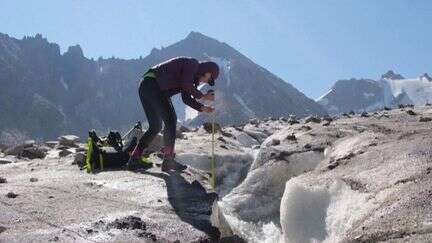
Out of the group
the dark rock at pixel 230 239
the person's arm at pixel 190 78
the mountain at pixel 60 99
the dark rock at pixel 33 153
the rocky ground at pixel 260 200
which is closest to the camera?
the rocky ground at pixel 260 200

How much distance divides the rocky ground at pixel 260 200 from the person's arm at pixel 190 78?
1652 millimetres

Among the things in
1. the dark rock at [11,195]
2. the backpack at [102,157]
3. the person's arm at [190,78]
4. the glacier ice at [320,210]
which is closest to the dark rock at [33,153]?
the backpack at [102,157]

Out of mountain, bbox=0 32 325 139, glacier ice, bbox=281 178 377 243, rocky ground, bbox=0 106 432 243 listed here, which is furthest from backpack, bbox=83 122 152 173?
mountain, bbox=0 32 325 139

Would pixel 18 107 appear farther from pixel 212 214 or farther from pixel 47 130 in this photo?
pixel 212 214

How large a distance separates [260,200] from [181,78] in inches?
114

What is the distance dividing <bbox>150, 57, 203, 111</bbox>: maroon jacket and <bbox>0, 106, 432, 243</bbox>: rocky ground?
1.59m

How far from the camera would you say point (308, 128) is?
17.5 m

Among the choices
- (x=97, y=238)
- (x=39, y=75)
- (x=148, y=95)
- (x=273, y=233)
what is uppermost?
(x=39, y=75)

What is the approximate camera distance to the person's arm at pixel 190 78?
37.6 feet

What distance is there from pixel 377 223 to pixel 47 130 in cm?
15770

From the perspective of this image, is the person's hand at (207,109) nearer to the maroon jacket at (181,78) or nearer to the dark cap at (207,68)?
the maroon jacket at (181,78)

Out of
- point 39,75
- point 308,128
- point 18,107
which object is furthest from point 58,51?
point 308,128

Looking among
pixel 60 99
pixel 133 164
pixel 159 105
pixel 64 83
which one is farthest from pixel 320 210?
pixel 64 83

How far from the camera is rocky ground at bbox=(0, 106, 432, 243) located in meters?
7.27
